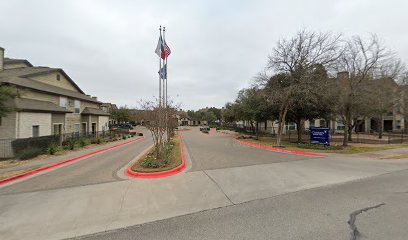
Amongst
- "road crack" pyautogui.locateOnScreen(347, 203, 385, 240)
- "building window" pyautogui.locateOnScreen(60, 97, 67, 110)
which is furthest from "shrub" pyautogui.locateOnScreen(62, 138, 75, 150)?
"road crack" pyautogui.locateOnScreen(347, 203, 385, 240)

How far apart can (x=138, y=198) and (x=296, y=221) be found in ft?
14.8

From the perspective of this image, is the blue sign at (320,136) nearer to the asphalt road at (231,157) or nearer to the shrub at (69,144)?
the asphalt road at (231,157)

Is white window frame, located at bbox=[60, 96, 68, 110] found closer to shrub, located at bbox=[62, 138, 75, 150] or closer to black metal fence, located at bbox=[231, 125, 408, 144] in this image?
shrub, located at bbox=[62, 138, 75, 150]

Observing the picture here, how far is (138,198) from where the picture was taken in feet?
21.3

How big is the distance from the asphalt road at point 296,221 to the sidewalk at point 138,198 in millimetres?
489

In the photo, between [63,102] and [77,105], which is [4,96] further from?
[77,105]

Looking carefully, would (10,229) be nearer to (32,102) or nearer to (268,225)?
(268,225)

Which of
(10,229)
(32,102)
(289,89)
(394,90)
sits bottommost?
(10,229)

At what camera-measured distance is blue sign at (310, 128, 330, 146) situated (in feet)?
63.2

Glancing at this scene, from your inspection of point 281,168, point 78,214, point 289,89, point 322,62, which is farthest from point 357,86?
point 78,214

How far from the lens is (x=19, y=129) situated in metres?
16.9

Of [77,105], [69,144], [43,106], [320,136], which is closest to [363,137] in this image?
[320,136]

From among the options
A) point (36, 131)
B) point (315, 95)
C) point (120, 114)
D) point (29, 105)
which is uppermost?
point (315, 95)

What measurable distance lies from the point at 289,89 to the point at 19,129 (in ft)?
76.4
